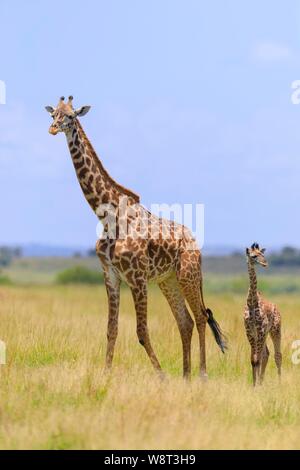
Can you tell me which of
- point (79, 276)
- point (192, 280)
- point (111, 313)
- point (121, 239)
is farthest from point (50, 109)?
point (79, 276)

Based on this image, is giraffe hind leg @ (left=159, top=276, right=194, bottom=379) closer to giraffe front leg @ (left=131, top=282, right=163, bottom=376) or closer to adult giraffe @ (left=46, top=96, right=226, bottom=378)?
adult giraffe @ (left=46, top=96, right=226, bottom=378)

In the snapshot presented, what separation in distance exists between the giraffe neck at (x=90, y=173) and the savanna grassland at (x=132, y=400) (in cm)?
208

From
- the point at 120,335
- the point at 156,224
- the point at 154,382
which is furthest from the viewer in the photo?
the point at 120,335

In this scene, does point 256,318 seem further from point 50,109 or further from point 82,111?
point 50,109

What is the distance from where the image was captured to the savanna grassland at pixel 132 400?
779 cm

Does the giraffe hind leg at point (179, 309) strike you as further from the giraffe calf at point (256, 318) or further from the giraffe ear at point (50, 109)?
the giraffe ear at point (50, 109)

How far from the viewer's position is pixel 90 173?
10977 millimetres

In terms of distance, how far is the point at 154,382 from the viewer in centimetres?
996

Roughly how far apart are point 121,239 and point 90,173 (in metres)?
0.91

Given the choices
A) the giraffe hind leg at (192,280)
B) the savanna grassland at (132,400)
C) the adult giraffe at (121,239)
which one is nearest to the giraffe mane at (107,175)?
the adult giraffe at (121,239)
